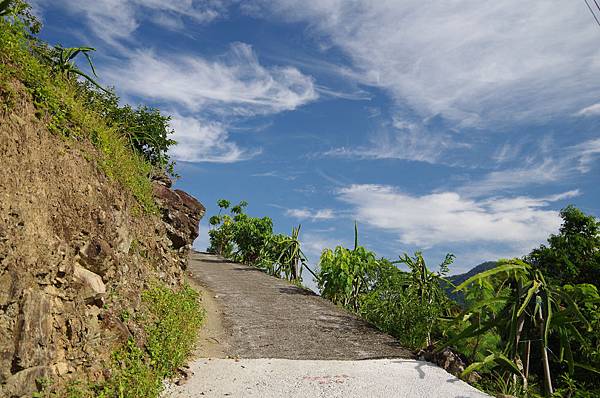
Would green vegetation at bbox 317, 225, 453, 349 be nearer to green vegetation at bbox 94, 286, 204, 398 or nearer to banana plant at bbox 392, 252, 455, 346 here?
banana plant at bbox 392, 252, 455, 346

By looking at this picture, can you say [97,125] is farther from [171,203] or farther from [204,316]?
[204,316]

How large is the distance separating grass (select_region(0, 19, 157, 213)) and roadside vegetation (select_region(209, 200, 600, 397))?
617 cm

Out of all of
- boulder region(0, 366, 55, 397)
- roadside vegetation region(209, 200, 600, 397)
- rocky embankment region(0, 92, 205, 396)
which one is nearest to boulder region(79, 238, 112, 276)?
rocky embankment region(0, 92, 205, 396)

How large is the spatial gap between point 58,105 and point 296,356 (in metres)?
5.84

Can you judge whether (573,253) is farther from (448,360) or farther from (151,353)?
(151,353)

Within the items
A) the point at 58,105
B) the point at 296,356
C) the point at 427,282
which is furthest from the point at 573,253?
the point at 58,105

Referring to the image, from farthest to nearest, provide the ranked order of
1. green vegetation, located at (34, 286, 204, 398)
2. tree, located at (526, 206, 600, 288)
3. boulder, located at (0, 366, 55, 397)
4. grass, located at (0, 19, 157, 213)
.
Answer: tree, located at (526, 206, 600, 288) < grass, located at (0, 19, 157, 213) < green vegetation, located at (34, 286, 204, 398) < boulder, located at (0, 366, 55, 397)

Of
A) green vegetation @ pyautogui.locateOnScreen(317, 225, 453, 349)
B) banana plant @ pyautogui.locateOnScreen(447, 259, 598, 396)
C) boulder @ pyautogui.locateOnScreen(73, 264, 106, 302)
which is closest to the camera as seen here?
boulder @ pyautogui.locateOnScreen(73, 264, 106, 302)

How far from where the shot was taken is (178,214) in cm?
1223

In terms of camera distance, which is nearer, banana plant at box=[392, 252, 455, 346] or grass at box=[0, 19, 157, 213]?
grass at box=[0, 19, 157, 213]

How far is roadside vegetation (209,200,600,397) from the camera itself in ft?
25.4

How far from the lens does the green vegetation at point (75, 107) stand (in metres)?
6.72

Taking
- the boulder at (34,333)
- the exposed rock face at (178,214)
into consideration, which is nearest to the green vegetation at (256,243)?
the exposed rock face at (178,214)

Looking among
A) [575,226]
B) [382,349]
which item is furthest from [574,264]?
[382,349]
